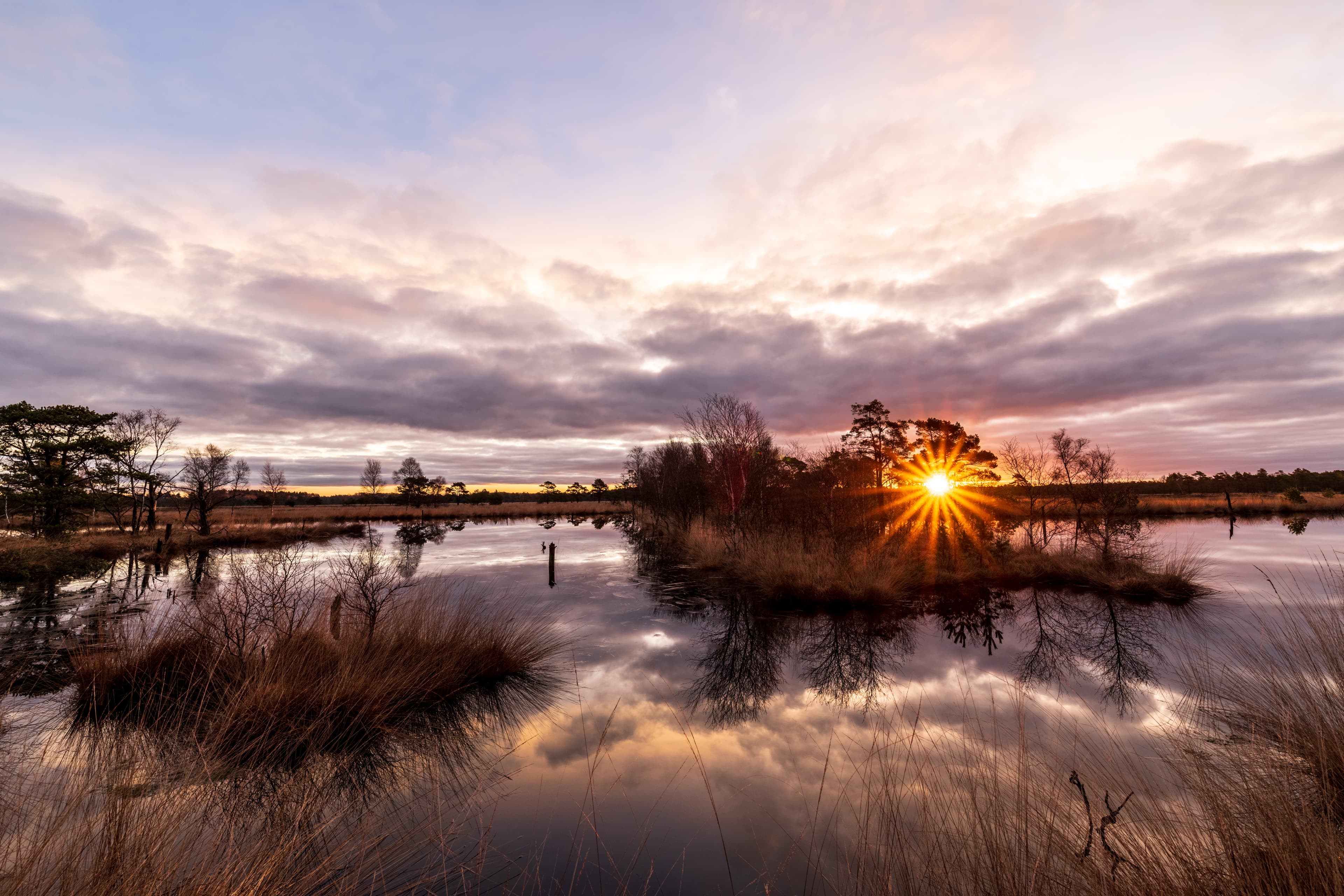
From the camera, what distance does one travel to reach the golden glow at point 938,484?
28.5 meters

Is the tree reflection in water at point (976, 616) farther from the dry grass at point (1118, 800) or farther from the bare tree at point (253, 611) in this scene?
the bare tree at point (253, 611)

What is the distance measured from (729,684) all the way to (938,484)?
2638 centimetres

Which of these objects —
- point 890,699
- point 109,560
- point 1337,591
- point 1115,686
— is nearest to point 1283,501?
point 1337,591

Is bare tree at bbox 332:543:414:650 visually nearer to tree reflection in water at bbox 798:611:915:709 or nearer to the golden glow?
tree reflection in water at bbox 798:611:915:709

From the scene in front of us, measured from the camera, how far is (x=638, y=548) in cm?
3338

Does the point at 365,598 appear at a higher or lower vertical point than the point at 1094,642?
higher

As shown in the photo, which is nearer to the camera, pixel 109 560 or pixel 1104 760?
pixel 1104 760

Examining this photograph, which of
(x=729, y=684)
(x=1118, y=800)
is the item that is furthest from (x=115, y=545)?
(x=1118, y=800)

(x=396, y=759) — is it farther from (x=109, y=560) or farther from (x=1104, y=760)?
(x=109, y=560)

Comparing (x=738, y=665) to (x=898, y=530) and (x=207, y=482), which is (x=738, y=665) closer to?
(x=898, y=530)

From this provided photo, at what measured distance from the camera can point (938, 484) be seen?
3122 centimetres

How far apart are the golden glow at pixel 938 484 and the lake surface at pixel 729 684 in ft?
35.3

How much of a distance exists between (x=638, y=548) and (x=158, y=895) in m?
30.9

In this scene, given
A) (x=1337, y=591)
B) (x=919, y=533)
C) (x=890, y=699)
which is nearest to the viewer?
(x=890, y=699)
